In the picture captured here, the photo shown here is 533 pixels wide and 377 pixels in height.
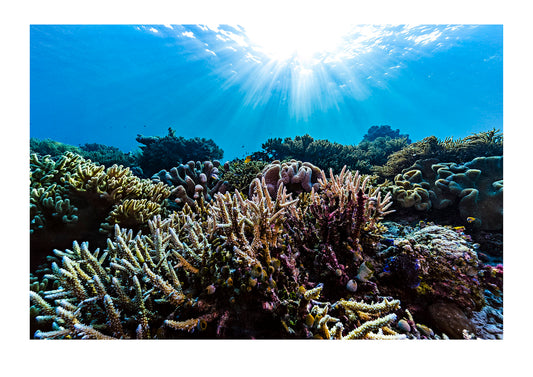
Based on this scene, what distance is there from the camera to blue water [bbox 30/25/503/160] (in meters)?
16.5

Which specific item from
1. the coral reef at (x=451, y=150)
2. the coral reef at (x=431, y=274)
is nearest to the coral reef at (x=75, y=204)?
the coral reef at (x=431, y=274)

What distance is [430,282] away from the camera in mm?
1814

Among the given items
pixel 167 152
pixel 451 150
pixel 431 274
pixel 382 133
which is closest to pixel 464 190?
pixel 431 274

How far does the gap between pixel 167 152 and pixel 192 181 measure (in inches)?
163

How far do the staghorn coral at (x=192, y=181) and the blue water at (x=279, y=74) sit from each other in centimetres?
495

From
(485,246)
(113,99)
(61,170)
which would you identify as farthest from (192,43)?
(113,99)

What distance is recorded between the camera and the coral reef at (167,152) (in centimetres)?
804

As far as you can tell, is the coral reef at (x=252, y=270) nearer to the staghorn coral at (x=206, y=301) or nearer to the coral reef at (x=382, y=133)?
the staghorn coral at (x=206, y=301)

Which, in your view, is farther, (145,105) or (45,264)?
(145,105)

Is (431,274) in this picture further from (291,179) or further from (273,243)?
(291,179)

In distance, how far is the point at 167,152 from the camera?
822 centimetres

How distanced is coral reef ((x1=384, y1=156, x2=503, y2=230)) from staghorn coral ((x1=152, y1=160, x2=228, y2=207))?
13.0ft
